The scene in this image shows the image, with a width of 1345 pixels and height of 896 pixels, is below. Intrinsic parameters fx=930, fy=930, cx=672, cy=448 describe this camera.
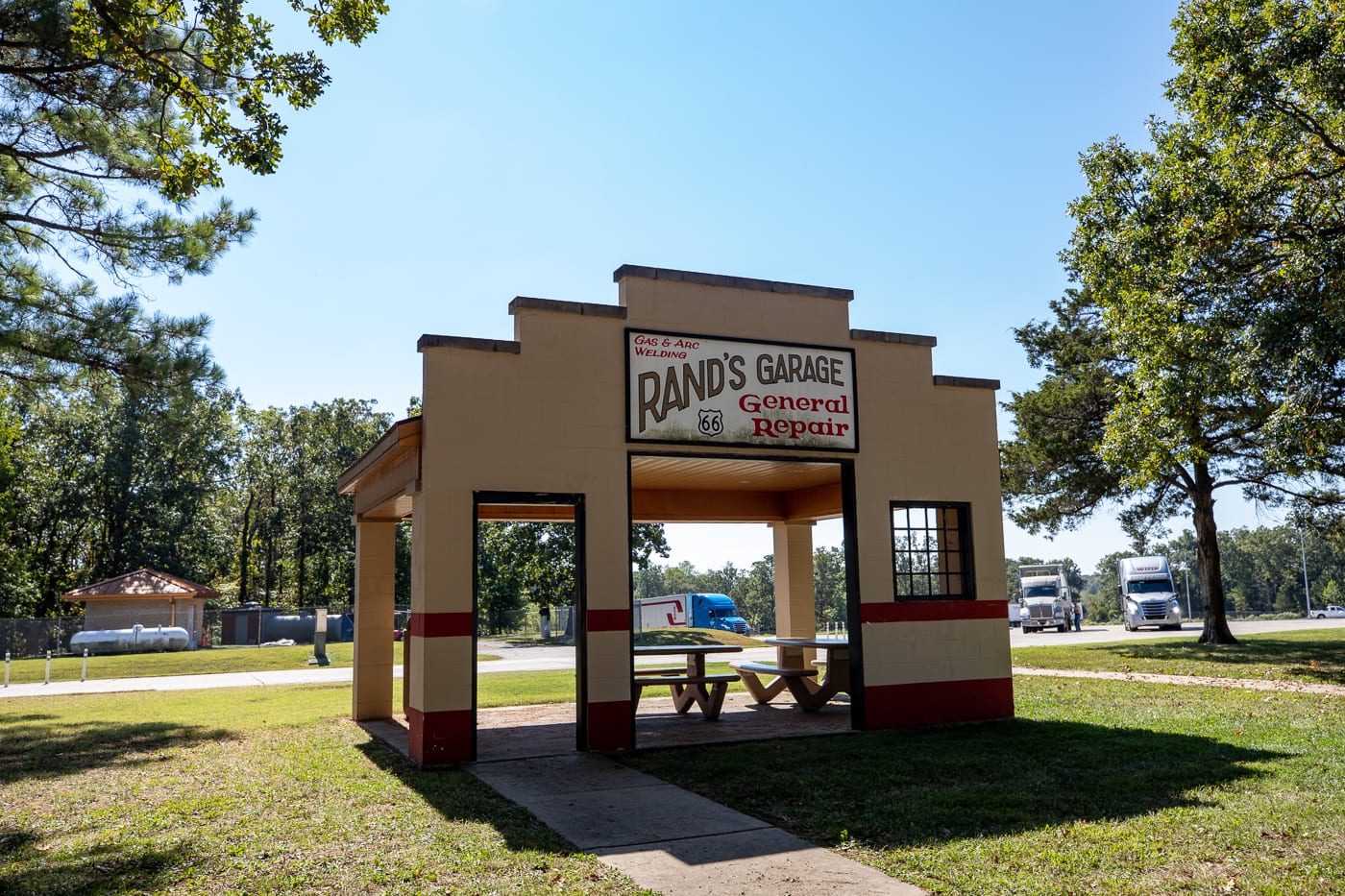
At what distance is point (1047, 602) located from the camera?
139 feet

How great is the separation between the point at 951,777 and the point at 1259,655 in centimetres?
1641

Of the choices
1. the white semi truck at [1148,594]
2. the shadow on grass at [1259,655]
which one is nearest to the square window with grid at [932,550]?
the shadow on grass at [1259,655]

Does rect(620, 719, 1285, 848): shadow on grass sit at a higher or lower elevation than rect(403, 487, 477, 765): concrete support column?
lower

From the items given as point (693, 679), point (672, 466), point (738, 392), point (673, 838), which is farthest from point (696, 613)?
point (673, 838)

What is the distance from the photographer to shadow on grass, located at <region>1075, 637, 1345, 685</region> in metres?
17.0

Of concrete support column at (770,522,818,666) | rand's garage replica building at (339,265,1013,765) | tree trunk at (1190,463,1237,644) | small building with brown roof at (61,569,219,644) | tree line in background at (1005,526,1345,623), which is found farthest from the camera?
tree line in background at (1005,526,1345,623)

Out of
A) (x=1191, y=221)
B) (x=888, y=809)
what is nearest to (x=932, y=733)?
(x=888, y=809)

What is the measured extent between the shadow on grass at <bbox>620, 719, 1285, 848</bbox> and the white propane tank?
30.9m

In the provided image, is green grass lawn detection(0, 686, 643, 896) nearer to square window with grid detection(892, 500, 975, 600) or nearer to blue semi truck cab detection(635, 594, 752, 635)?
square window with grid detection(892, 500, 975, 600)

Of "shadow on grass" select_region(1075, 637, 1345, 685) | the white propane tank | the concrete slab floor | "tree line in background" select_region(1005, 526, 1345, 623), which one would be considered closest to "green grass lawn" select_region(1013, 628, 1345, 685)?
"shadow on grass" select_region(1075, 637, 1345, 685)

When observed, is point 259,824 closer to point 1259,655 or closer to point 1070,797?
point 1070,797

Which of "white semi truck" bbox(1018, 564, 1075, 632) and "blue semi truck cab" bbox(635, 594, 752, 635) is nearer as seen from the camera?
"white semi truck" bbox(1018, 564, 1075, 632)

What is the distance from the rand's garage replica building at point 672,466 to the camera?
30.6 feet

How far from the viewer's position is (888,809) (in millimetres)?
6809
